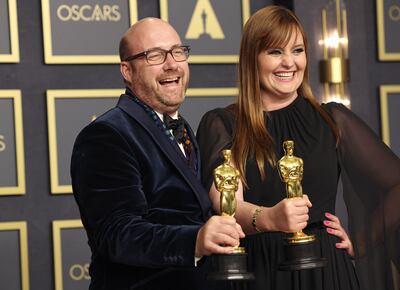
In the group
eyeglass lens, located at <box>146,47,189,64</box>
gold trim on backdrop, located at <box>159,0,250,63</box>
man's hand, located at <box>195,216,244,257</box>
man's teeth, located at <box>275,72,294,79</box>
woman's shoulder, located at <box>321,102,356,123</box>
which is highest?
gold trim on backdrop, located at <box>159,0,250,63</box>

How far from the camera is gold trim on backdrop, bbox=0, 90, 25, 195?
3.47 metres

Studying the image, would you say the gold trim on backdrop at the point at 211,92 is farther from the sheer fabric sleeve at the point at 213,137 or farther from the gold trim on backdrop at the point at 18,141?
the sheer fabric sleeve at the point at 213,137

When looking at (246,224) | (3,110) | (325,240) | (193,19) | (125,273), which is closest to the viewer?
(125,273)

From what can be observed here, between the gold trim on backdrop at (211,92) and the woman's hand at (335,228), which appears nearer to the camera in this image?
the woman's hand at (335,228)

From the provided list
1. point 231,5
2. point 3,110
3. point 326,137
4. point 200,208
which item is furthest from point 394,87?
point 200,208

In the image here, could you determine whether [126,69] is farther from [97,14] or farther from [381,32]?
[381,32]

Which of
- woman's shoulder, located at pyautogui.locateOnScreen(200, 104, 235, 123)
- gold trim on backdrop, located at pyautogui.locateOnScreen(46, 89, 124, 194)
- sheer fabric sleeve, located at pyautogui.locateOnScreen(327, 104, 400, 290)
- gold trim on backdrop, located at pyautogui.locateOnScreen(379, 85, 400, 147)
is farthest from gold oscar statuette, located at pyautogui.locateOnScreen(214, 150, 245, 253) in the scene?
gold trim on backdrop, located at pyautogui.locateOnScreen(379, 85, 400, 147)

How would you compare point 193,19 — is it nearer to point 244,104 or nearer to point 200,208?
point 244,104

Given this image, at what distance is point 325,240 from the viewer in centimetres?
261

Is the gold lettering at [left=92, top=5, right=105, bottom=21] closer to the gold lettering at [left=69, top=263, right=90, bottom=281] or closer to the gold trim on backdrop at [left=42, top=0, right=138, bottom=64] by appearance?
the gold trim on backdrop at [left=42, top=0, right=138, bottom=64]

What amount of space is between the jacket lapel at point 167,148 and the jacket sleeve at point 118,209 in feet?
0.30

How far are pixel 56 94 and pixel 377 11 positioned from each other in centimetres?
140

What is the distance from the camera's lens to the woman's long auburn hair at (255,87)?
2.56 m

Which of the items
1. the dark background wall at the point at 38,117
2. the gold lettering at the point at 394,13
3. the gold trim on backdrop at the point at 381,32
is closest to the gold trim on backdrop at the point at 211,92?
the dark background wall at the point at 38,117
